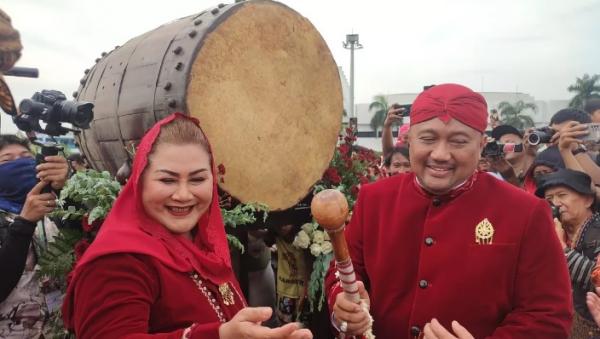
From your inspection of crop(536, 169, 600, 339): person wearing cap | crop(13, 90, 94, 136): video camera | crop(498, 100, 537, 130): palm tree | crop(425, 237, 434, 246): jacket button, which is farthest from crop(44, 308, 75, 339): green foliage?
crop(498, 100, 537, 130): palm tree

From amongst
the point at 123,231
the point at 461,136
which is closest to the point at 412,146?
the point at 461,136

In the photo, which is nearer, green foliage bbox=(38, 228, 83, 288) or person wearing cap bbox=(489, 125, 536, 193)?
green foliage bbox=(38, 228, 83, 288)

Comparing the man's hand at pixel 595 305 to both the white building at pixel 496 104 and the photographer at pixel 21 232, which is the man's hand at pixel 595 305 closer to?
the photographer at pixel 21 232

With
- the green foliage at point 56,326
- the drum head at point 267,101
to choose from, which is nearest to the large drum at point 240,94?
the drum head at point 267,101

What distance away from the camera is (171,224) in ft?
5.22

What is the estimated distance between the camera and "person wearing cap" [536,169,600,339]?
2592mm

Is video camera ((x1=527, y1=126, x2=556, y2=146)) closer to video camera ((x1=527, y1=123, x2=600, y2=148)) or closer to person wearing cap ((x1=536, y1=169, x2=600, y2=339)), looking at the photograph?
video camera ((x1=527, y1=123, x2=600, y2=148))

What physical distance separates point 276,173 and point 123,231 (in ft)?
5.31

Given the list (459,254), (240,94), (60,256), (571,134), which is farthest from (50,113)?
(571,134)

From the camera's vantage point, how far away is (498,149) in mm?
4125

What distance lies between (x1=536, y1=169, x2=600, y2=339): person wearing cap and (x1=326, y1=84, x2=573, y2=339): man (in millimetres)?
1092

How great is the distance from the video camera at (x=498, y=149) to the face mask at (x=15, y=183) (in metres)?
3.34

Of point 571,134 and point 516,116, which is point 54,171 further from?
point 516,116

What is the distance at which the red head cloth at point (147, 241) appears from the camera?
141 cm
